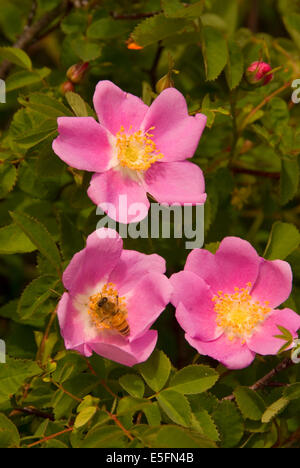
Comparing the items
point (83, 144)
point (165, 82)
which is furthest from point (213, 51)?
point (83, 144)

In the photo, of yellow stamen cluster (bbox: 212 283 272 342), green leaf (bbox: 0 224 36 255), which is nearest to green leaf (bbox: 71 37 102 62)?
green leaf (bbox: 0 224 36 255)

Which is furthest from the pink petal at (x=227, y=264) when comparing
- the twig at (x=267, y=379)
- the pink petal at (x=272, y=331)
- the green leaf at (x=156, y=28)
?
the green leaf at (x=156, y=28)

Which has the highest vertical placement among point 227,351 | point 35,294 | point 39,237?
point 39,237

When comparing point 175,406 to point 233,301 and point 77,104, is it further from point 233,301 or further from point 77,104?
point 77,104

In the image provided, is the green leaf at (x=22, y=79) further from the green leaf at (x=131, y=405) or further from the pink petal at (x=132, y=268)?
the green leaf at (x=131, y=405)

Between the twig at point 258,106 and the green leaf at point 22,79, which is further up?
the green leaf at point 22,79
